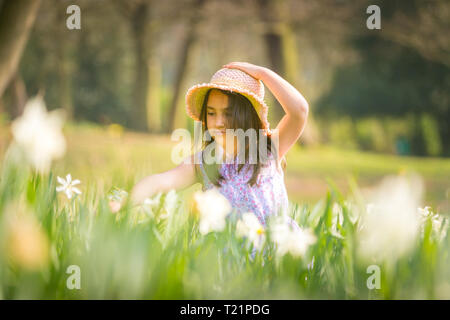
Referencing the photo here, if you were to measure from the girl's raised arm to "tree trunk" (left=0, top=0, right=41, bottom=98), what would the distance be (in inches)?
145

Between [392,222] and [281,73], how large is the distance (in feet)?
33.1

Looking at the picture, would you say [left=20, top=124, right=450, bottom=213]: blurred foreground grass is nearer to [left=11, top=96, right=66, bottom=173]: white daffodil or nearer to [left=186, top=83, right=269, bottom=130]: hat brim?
[left=186, top=83, right=269, bottom=130]: hat brim

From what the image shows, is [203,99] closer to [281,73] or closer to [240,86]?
[240,86]

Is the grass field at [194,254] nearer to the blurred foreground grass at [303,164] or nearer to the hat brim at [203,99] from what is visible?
the hat brim at [203,99]

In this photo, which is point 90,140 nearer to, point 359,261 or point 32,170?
point 32,170

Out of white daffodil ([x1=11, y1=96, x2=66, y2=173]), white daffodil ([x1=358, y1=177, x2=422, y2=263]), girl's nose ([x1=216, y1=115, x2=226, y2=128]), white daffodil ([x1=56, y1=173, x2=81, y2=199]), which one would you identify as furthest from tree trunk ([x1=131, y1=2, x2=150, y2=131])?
white daffodil ([x1=358, y1=177, x2=422, y2=263])

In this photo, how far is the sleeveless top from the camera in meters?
2.43

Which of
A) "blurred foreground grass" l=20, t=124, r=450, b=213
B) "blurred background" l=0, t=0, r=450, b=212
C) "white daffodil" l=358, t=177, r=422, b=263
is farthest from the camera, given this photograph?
"blurred background" l=0, t=0, r=450, b=212

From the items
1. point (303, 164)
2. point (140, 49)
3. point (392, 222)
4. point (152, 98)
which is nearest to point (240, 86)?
point (392, 222)

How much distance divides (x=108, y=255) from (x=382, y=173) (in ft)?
29.4

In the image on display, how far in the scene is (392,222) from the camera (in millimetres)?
1323

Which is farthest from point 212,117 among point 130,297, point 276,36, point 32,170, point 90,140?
point 276,36

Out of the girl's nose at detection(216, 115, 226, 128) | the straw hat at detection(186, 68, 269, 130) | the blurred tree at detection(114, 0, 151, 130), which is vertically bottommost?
the girl's nose at detection(216, 115, 226, 128)

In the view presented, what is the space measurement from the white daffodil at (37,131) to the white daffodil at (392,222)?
939 millimetres
